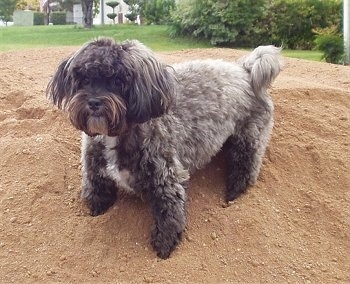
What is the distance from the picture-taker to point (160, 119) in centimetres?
504

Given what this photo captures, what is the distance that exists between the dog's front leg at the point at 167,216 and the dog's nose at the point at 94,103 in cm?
93

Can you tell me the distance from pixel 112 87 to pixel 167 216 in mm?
1174

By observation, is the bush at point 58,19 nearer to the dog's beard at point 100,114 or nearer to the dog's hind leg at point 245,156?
the dog's hind leg at point 245,156

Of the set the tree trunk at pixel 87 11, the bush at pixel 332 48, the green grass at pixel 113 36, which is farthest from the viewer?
the tree trunk at pixel 87 11

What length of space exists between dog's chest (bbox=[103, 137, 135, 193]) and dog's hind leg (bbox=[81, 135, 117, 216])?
0.20 ft

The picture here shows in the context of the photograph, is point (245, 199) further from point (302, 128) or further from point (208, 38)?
point (208, 38)

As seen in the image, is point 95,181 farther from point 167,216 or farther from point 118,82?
point 118,82

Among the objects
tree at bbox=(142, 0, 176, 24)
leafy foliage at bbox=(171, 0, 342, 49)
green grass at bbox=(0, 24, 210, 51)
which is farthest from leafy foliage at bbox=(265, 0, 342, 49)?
tree at bbox=(142, 0, 176, 24)

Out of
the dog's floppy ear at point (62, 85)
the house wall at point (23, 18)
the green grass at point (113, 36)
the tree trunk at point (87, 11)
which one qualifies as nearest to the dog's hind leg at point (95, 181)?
the dog's floppy ear at point (62, 85)

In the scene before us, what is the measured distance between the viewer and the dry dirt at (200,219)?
16.3 ft

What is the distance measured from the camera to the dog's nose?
4.34 meters

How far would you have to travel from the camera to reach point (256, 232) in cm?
536

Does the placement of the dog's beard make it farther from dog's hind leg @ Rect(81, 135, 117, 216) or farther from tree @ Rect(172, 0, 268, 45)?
tree @ Rect(172, 0, 268, 45)

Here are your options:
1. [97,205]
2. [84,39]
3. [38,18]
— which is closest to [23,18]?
[38,18]
